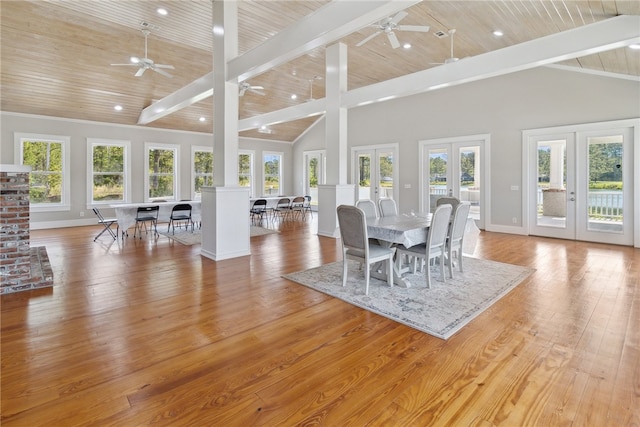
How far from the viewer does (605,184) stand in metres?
6.12

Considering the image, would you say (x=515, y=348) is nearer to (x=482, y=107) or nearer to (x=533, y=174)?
(x=533, y=174)

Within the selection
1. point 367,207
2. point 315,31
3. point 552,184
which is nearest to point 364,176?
point 552,184

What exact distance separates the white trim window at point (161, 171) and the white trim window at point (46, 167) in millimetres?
1882

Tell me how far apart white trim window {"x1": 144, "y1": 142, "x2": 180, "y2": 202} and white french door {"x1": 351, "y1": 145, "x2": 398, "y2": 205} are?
560 cm

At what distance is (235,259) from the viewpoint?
4992mm

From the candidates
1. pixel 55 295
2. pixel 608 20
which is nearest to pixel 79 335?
pixel 55 295

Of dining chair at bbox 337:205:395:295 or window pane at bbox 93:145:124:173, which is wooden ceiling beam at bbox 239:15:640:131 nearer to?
dining chair at bbox 337:205:395:295

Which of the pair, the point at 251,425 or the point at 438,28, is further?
the point at 438,28

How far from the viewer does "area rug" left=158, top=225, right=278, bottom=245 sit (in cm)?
643

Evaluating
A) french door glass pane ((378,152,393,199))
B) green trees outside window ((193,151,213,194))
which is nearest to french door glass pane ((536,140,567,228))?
french door glass pane ((378,152,393,199))

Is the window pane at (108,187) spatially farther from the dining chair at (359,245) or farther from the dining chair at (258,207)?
the dining chair at (359,245)

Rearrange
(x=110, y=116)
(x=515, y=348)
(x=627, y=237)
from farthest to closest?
(x=110, y=116), (x=627, y=237), (x=515, y=348)

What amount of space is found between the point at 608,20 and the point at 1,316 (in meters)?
6.67

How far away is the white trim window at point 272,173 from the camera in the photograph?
12.6m
